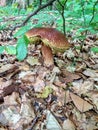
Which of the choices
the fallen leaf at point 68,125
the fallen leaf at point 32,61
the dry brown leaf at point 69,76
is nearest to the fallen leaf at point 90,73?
the dry brown leaf at point 69,76

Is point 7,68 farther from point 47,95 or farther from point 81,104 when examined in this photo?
point 81,104

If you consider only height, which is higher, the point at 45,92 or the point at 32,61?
the point at 32,61

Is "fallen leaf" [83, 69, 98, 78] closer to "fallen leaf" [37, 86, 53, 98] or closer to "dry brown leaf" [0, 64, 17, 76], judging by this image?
"fallen leaf" [37, 86, 53, 98]

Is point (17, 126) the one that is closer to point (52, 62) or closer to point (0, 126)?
point (0, 126)

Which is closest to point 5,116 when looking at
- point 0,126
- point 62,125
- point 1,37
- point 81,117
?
point 0,126

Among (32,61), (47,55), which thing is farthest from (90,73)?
(32,61)

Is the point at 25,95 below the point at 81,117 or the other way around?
the other way around

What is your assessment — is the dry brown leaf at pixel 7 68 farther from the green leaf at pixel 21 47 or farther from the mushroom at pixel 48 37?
the green leaf at pixel 21 47
